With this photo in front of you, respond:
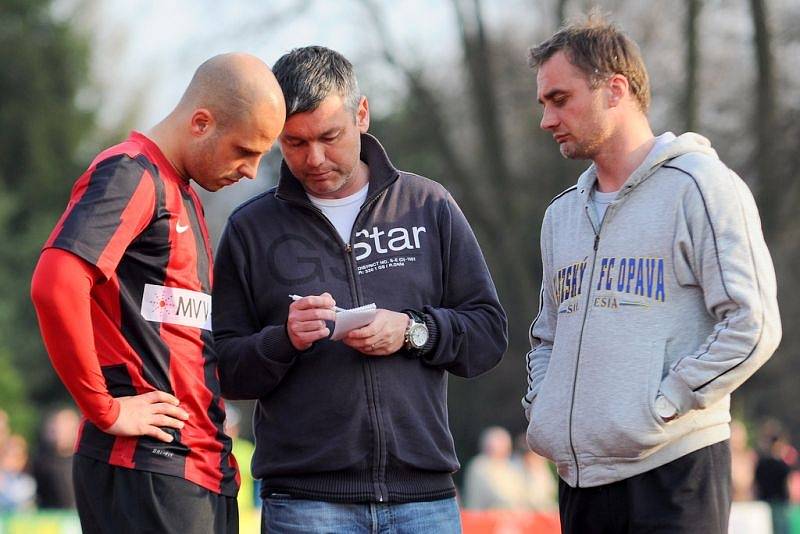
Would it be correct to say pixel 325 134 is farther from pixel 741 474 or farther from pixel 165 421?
pixel 741 474

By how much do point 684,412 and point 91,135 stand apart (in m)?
34.1

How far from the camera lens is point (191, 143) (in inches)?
156

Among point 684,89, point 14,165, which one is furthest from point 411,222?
point 14,165

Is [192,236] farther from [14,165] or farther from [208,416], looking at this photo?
[14,165]

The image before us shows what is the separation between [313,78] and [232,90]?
52cm

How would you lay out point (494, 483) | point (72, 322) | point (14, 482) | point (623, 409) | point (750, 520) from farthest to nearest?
1. point (494, 483)
2. point (14, 482)
3. point (750, 520)
4. point (623, 409)
5. point (72, 322)

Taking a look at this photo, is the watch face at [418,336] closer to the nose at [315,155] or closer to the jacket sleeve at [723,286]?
the nose at [315,155]

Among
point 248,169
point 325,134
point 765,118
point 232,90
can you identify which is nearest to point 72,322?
point 248,169

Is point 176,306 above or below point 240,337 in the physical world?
above

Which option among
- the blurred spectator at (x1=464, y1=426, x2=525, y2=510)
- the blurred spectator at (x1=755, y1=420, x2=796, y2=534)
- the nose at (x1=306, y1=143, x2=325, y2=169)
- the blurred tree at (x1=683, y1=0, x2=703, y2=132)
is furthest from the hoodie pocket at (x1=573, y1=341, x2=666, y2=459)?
the blurred tree at (x1=683, y1=0, x2=703, y2=132)

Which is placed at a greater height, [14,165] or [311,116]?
[14,165]

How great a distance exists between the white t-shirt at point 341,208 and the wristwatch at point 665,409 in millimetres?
1358

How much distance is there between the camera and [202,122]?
396 cm

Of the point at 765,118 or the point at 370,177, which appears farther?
the point at 765,118
